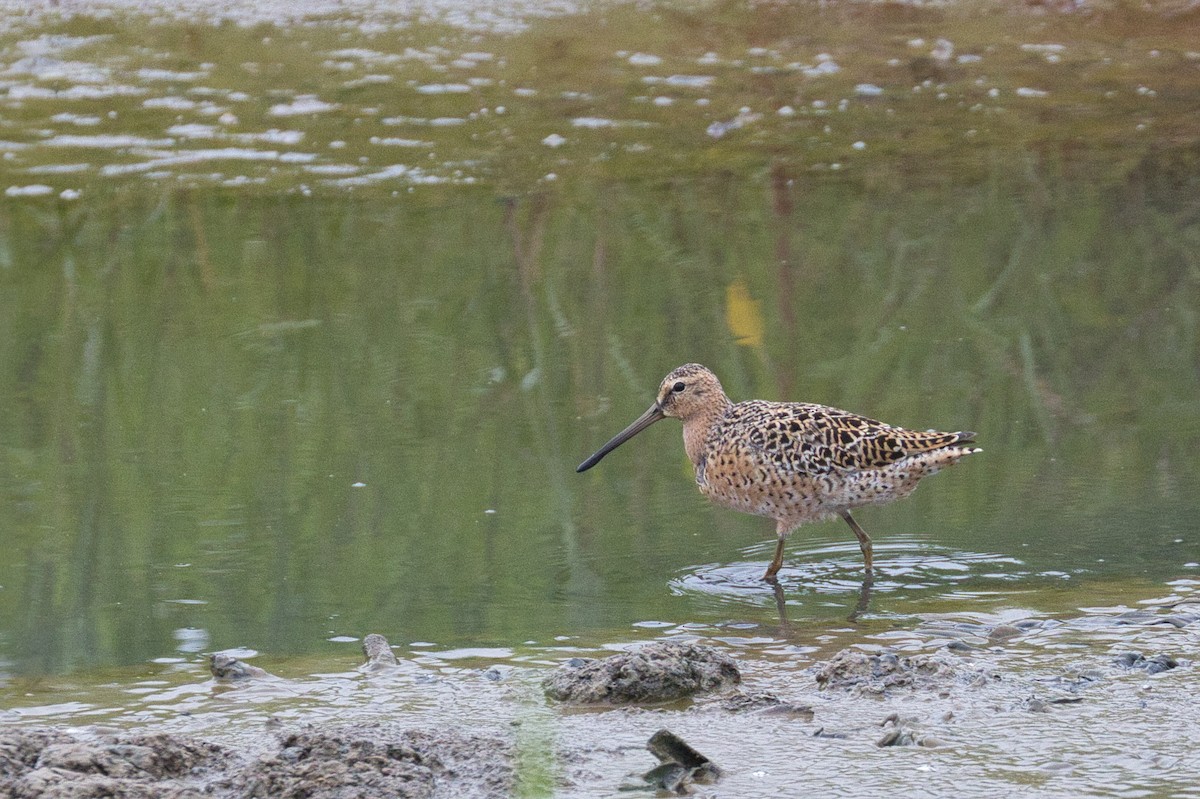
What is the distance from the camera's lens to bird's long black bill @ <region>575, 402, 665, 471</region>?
7.31 metres

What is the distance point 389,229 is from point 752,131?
3.21 m

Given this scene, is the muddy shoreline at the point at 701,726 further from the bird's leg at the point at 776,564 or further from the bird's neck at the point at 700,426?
the bird's neck at the point at 700,426

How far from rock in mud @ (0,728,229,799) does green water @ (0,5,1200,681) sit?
1252 millimetres

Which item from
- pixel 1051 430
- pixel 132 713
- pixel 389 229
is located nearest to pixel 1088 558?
pixel 1051 430

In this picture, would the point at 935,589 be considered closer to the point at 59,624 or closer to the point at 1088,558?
the point at 1088,558

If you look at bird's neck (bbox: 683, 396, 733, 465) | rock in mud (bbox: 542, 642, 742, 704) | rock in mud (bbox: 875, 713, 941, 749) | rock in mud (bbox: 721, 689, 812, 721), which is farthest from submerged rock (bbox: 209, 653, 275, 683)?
bird's neck (bbox: 683, 396, 733, 465)

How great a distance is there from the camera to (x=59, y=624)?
6016 millimetres

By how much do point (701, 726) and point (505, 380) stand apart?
398 centimetres

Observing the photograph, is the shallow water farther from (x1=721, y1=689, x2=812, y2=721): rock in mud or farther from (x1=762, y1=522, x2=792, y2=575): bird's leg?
(x1=721, y1=689, x2=812, y2=721): rock in mud

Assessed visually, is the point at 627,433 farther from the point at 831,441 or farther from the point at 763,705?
the point at 763,705

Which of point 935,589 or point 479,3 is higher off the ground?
point 479,3

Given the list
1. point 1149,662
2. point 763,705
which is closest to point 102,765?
point 763,705

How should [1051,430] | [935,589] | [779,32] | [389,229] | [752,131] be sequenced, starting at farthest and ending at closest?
[779,32], [752,131], [389,229], [1051,430], [935,589]

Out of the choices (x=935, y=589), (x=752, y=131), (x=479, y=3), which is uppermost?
(x=479, y=3)
